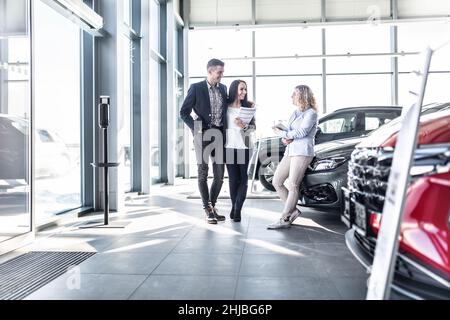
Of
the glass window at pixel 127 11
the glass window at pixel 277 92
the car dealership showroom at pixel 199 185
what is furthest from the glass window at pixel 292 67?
the glass window at pixel 127 11

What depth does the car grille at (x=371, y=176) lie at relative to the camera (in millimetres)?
1813

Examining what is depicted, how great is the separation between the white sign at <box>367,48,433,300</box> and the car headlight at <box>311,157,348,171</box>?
2.27 m

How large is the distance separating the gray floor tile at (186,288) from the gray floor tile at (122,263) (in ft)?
0.72

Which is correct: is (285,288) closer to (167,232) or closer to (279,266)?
(279,266)

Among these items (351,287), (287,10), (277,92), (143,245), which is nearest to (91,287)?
(143,245)

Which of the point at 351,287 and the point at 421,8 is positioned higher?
the point at 421,8

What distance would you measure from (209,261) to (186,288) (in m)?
0.58

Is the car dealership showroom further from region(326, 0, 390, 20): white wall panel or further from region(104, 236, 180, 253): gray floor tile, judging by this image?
region(326, 0, 390, 20): white wall panel

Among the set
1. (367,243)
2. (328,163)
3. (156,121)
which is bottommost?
(367,243)

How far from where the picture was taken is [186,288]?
2.31 meters

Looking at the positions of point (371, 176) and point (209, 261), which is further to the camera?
point (209, 261)
